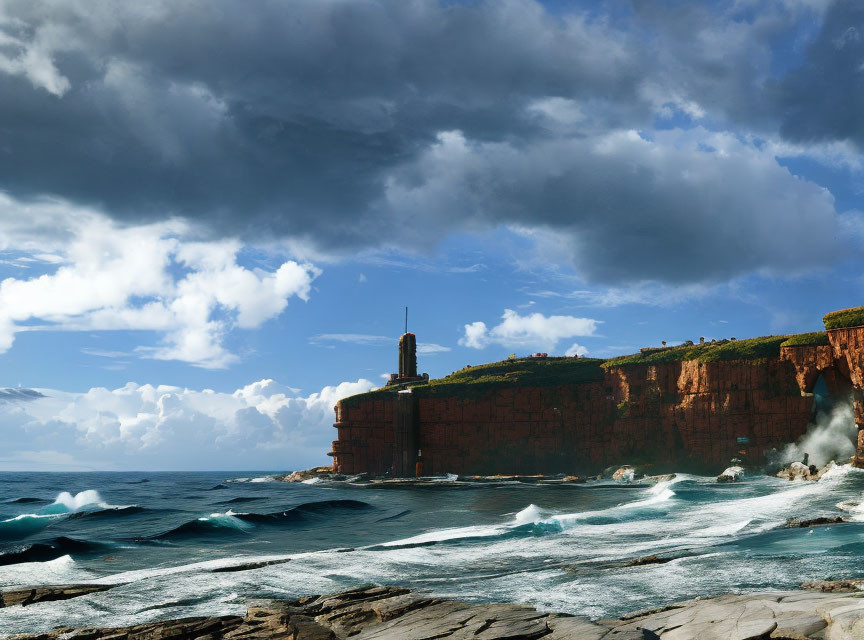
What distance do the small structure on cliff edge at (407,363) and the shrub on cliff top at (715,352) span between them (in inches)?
1205

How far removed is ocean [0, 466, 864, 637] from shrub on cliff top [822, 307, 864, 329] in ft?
43.1

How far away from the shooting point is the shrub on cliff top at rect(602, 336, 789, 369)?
2542 inches

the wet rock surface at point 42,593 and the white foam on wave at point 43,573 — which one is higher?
the wet rock surface at point 42,593

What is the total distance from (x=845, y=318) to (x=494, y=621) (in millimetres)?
53508

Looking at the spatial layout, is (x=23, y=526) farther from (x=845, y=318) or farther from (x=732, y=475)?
(x=845, y=318)

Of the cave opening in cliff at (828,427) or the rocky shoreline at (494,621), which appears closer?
the rocky shoreline at (494,621)

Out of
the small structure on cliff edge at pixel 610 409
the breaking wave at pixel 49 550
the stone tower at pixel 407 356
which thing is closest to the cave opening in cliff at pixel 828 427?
the small structure on cliff edge at pixel 610 409

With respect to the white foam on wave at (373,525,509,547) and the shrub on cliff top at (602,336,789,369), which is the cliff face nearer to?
the shrub on cliff top at (602,336,789,369)

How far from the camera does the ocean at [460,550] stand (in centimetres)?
1844

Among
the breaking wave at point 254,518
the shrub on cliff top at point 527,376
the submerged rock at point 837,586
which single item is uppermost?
the shrub on cliff top at point 527,376

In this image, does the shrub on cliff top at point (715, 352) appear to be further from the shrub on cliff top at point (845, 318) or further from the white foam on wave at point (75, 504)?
the white foam on wave at point (75, 504)

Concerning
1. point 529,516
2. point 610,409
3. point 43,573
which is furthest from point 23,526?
point 610,409

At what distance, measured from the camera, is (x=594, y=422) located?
7912cm

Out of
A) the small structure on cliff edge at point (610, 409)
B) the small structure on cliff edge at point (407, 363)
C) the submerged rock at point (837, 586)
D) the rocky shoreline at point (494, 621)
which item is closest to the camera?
the rocky shoreline at point (494, 621)
